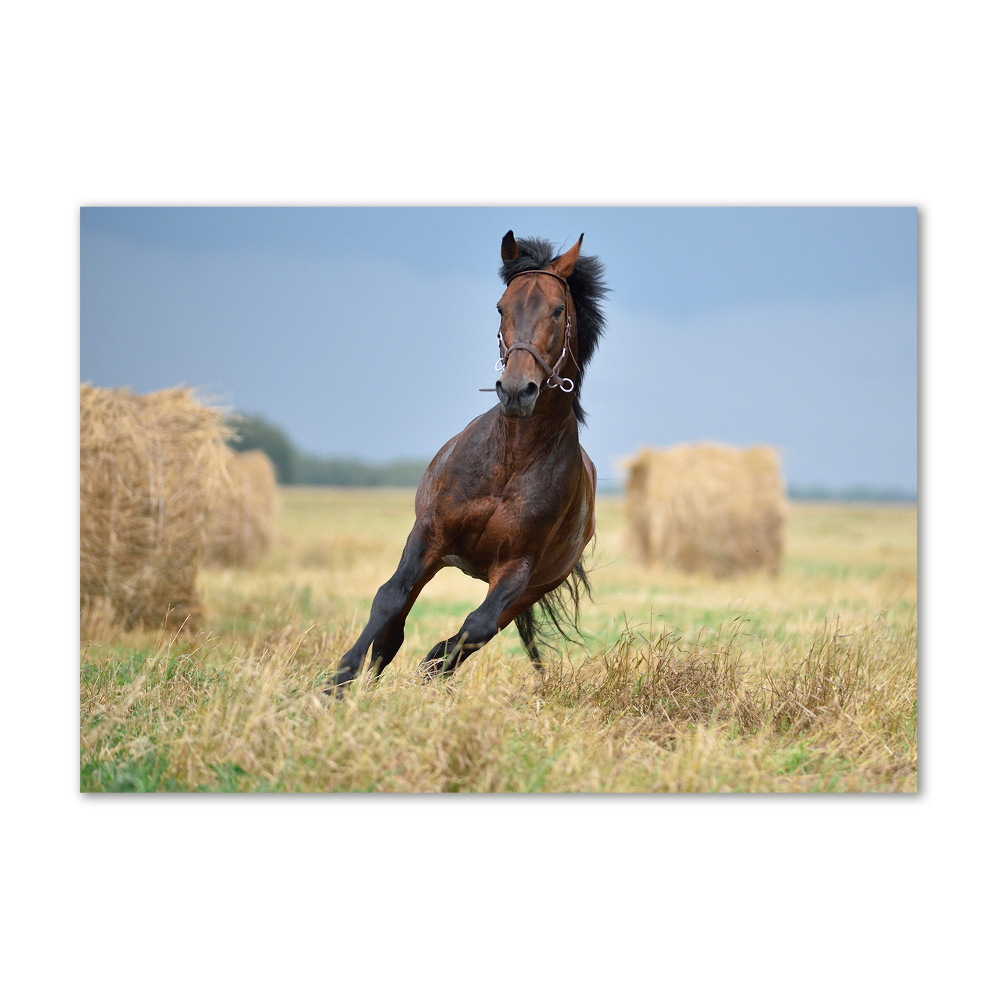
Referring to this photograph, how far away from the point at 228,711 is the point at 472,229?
9.86 ft

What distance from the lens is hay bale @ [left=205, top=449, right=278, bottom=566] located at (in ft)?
41.0

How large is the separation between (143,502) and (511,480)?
4.06 meters

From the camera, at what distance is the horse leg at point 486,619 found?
404 cm

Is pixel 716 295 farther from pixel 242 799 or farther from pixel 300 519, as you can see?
pixel 300 519

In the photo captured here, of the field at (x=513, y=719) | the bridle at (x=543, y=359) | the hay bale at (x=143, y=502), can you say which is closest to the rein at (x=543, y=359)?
the bridle at (x=543, y=359)

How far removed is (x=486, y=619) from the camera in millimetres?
4062

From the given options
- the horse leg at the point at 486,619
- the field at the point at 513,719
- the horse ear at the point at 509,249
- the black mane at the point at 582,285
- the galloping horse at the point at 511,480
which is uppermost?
the horse ear at the point at 509,249

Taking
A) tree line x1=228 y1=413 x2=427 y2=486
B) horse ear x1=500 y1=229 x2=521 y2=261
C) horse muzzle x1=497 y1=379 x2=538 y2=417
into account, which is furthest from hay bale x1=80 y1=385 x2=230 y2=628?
tree line x1=228 y1=413 x2=427 y2=486

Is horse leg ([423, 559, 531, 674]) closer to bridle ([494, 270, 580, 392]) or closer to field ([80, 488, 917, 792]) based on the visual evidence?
field ([80, 488, 917, 792])

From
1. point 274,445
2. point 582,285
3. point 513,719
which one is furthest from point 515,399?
point 274,445

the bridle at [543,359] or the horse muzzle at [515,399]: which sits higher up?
the bridle at [543,359]

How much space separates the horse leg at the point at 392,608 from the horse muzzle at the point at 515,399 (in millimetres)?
887

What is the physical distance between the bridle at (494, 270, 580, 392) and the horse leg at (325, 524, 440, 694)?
850mm

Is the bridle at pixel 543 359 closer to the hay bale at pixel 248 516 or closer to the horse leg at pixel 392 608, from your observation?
the horse leg at pixel 392 608
